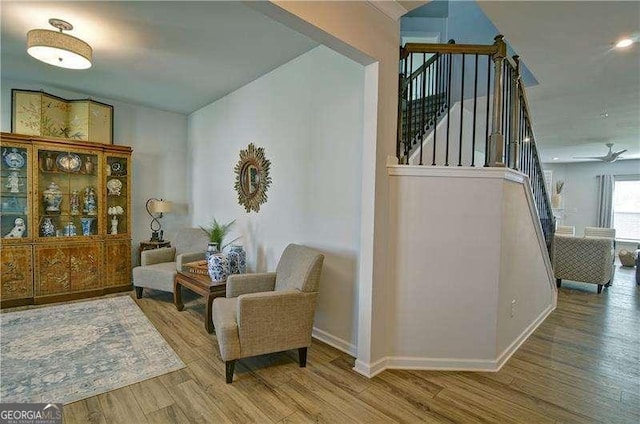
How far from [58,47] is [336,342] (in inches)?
134

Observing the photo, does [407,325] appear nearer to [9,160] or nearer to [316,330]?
[316,330]

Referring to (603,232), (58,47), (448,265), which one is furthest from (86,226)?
(603,232)

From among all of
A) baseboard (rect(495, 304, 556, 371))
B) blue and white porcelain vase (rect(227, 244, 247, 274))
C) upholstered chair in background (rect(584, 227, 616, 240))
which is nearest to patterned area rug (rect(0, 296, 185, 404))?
blue and white porcelain vase (rect(227, 244, 247, 274))

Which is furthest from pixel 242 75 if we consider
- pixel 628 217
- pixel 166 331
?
pixel 628 217

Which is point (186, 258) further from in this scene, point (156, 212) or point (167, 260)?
point (156, 212)

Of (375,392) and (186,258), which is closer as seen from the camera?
(375,392)

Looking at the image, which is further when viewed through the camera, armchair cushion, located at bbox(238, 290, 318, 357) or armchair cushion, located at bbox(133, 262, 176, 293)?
armchair cushion, located at bbox(133, 262, 176, 293)

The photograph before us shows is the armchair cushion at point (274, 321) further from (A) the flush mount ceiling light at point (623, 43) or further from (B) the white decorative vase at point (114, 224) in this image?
(A) the flush mount ceiling light at point (623, 43)

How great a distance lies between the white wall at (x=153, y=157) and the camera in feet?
15.7

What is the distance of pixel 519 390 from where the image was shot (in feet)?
7.09

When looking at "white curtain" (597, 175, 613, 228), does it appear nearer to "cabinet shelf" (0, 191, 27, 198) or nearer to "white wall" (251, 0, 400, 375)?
"white wall" (251, 0, 400, 375)

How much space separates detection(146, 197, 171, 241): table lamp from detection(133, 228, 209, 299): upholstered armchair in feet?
1.67

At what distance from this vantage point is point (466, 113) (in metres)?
4.50

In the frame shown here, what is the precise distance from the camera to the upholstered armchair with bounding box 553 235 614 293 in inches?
186
